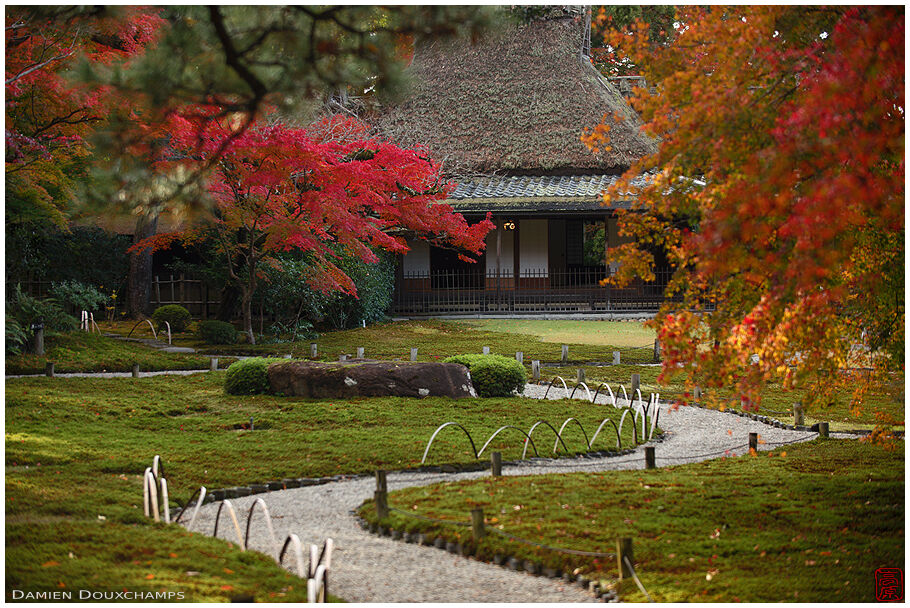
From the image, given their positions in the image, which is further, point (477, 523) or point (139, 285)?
point (139, 285)

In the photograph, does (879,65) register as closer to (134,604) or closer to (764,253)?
(764,253)

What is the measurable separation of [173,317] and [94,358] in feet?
15.1

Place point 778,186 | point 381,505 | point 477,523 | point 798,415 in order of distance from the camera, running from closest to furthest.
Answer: point 778,186, point 477,523, point 381,505, point 798,415

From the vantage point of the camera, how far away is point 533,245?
901 inches

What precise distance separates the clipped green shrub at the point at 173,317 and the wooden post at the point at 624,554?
14.5 meters

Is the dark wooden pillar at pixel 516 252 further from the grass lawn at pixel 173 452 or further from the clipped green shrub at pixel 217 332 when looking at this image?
the grass lawn at pixel 173 452

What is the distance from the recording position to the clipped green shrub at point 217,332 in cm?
1575

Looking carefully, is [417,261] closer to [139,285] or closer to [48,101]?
[139,285]

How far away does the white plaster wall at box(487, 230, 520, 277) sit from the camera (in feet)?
74.2

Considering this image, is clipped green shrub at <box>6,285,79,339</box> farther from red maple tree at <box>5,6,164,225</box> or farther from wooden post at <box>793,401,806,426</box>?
wooden post at <box>793,401,806,426</box>

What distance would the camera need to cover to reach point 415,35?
516 centimetres

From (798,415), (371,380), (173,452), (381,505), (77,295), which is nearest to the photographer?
(381,505)

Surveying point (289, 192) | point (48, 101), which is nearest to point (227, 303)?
point (289, 192)

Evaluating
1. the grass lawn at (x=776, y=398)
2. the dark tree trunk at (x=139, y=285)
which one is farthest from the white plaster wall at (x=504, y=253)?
the grass lawn at (x=776, y=398)
